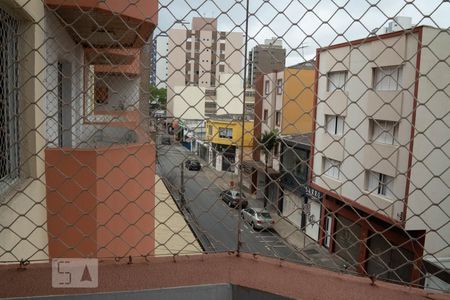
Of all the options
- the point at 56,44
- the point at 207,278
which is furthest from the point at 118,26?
the point at 207,278

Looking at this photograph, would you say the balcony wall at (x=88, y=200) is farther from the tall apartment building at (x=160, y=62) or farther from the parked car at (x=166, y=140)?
the tall apartment building at (x=160, y=62)

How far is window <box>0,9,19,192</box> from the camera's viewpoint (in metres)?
1.39

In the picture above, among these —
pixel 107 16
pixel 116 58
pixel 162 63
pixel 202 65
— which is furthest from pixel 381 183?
pixel 116 58

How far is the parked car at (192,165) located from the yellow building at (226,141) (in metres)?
0.06

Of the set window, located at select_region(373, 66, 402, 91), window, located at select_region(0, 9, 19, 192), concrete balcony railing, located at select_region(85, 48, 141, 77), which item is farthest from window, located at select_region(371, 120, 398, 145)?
window, located at select_region(0, 9, 19, 192)

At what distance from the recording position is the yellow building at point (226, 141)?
1221mm

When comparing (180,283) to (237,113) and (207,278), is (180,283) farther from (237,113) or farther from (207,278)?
(237,113)

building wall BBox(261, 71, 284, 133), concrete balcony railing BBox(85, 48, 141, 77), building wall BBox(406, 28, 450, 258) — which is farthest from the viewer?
concrete balcony railing BBox(85, 48, 141, 77)

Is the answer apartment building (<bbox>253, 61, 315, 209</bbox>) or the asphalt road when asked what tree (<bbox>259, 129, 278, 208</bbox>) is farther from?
the asphalt road

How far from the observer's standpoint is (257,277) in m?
0.95

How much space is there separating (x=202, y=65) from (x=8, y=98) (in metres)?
0.69

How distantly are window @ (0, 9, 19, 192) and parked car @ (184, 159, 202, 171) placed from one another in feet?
1.90

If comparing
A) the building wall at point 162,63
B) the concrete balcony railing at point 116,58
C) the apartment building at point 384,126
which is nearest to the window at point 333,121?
the apartment building at point 384,126

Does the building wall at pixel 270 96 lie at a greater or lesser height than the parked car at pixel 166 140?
greater
